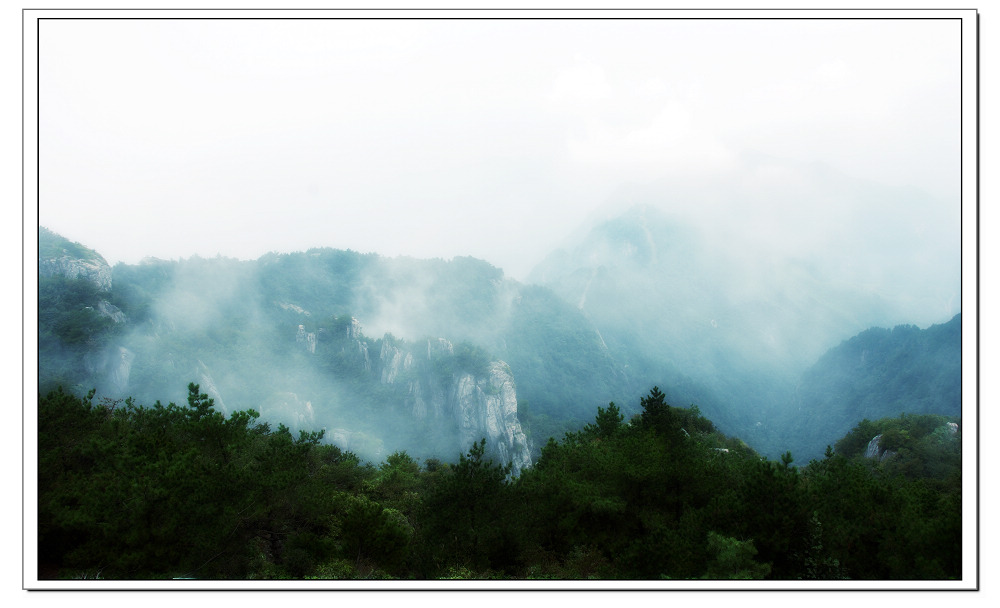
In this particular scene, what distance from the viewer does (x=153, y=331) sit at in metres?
52.3

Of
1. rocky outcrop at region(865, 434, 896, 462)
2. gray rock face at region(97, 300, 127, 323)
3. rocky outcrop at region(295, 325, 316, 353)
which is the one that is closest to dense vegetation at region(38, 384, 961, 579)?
rocky outcrop at region(865, 434, 896, 462)

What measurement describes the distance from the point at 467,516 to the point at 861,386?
52377 mm

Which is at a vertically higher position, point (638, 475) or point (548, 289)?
point (548, 289)

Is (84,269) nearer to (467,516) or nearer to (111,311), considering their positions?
(111,311)

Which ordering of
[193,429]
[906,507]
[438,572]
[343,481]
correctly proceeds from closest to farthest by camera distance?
[906,507], [438,572], [193,429], [343,481]

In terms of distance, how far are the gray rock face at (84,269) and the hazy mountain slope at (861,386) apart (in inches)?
2281

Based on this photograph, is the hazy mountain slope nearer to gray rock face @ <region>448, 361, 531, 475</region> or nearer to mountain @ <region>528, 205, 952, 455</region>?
mountain @ <region>528, 205, 952, 455</region>


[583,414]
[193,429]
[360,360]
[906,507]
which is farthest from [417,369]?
[906,507]

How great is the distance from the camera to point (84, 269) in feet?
138

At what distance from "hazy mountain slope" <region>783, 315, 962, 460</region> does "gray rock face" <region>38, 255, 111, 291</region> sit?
57936mm

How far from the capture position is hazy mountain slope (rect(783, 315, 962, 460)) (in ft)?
116

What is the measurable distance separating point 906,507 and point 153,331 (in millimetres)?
61466
